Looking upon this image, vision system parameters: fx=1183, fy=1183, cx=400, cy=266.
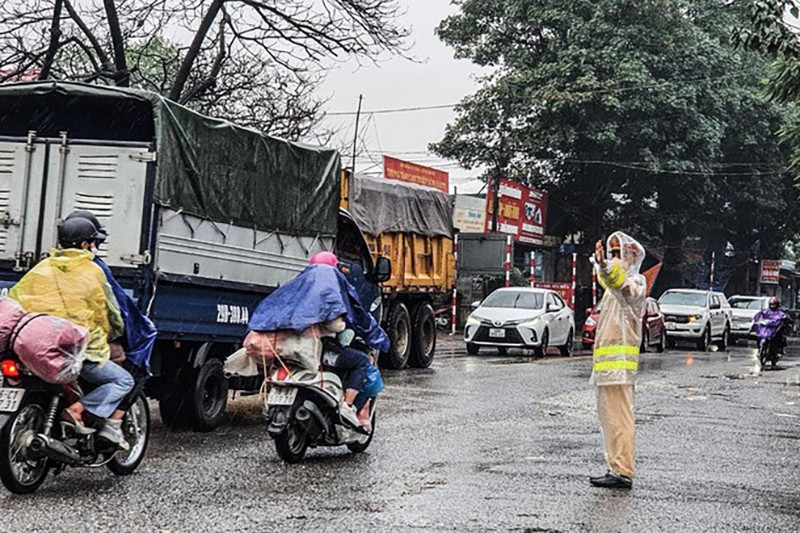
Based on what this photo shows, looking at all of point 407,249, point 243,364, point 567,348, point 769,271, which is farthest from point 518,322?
point 769,271

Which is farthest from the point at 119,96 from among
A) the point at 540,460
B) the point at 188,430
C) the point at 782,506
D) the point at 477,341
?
the point at 477,341

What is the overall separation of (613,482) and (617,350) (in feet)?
2.99

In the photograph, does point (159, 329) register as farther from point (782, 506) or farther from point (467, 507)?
point (782, 506)

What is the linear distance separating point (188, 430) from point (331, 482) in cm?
331

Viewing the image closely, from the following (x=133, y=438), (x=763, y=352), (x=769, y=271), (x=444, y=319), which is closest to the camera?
(x=133, y=438)

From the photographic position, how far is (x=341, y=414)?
29.7 ft

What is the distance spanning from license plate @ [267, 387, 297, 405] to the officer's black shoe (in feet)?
7.40

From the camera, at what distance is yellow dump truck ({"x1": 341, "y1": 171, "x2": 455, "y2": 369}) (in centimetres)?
1942

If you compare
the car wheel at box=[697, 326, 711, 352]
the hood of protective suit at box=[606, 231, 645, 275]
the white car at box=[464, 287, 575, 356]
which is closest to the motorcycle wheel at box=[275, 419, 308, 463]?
the hood of protective suit at box=[606, 231, 645, 275]

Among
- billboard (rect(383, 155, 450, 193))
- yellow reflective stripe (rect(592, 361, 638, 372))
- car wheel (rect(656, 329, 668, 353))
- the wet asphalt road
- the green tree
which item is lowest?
the wet asphalt road

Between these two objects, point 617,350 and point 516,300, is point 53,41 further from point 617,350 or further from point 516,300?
point 617,350

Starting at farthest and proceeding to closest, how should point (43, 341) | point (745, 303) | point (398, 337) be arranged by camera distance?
point (745, 303), point (398, 337), point (43, 341)

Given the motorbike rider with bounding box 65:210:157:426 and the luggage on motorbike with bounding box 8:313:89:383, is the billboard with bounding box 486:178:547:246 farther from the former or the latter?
the luggage on motorbike with bounding box 8:313:89:383

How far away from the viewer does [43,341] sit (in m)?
7.09
